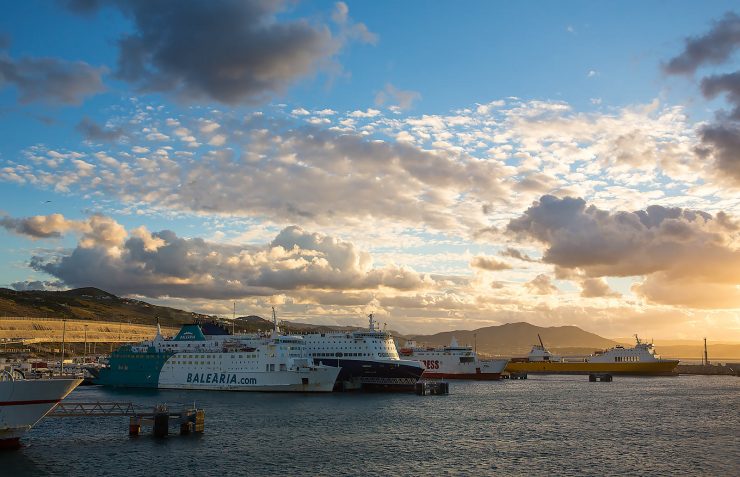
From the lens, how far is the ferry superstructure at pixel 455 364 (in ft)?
422

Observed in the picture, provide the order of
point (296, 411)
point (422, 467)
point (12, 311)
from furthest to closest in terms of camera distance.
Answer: point (12, 311) < point (296, 411) < point (422, 467)

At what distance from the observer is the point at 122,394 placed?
279 feet

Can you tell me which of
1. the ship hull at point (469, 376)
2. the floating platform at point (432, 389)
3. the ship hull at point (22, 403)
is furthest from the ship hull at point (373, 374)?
the ship hull at point (22, 403)

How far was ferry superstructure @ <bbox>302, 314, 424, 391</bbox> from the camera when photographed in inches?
3433

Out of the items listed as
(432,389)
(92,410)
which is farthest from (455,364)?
(92,410)

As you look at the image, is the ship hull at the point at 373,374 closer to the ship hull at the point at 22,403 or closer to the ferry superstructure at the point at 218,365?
the ferry superstructure at the point at 218,365

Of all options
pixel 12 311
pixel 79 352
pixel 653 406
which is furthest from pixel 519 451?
pixel 12 311

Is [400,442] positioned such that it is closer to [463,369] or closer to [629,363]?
[463,369]

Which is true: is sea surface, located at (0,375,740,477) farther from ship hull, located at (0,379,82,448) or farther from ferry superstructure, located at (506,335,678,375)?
ferry superstructure, located at (506,335,678,375)

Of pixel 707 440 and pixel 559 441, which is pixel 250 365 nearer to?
pixel 559 441

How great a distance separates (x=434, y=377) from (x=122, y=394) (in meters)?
63.0

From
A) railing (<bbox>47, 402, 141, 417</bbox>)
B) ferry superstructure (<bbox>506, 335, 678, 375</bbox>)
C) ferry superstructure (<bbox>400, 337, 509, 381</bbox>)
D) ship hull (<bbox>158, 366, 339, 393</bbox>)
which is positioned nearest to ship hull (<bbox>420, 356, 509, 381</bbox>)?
ferry superstructure (<bbox>400, 337, 509, 381</bbox>)

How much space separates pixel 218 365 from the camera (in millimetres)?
86938

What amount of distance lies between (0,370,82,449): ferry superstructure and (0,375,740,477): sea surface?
1506 mm
